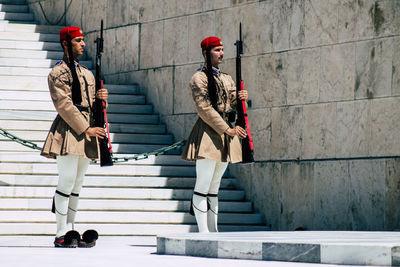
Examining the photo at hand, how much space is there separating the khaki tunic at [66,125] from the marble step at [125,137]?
3.61 m

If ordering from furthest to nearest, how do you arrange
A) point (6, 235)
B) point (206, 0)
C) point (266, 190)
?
point (206, 0), point (266, 190), point (6, 235)

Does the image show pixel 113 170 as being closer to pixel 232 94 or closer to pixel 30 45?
pixel 232 94

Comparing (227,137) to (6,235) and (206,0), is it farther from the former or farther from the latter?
(206,0)

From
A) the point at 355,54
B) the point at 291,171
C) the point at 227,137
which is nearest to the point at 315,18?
the point at 355,54

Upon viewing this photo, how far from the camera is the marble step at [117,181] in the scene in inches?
453

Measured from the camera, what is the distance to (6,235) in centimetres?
1042

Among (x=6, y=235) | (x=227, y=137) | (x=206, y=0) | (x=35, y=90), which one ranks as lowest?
(x=6, y=235)

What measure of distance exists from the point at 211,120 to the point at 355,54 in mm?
2650

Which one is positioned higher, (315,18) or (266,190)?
(315,18)

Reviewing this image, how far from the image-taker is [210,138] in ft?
31.3

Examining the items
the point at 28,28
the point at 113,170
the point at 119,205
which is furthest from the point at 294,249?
the point at 28,28

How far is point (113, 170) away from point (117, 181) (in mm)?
292

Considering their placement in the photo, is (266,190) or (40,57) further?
(40,57)

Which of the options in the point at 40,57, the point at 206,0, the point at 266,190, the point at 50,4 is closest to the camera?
the point at 266,190
